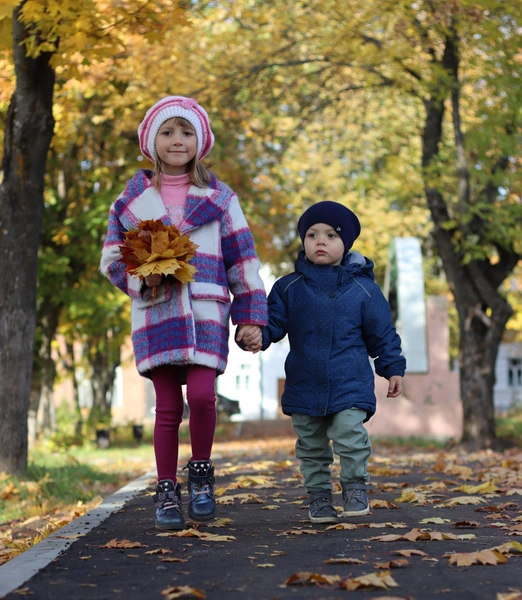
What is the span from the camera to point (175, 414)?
501 cm

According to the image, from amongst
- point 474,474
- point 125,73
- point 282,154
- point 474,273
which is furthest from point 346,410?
point 282,154

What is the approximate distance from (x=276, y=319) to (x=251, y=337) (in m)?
0.28

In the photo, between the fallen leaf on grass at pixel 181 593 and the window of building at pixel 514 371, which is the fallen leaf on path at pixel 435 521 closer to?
the fallen leaf on grass at pixel 181 593

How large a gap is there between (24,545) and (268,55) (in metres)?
11.4

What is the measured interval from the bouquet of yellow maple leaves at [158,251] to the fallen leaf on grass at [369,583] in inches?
72.8

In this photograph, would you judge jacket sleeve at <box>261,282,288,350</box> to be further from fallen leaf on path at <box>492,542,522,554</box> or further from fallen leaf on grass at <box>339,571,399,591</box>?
fallen leaf on grass at <box>339,571,399,591</box>

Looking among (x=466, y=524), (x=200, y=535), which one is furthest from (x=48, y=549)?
(x=466, y=524)

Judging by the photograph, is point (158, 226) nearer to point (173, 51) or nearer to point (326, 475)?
point (326, 475)

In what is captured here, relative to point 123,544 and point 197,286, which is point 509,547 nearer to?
point 123,544

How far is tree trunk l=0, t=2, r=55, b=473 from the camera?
899cm

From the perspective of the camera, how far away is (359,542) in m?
4.29

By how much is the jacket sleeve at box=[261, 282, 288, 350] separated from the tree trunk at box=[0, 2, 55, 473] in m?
4.39

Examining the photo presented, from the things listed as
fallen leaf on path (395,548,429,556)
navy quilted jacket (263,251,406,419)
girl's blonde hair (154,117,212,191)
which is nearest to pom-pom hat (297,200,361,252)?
navy quilted jacket (263,251,406,419)

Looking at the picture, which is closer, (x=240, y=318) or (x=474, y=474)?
(x=240, y=318)
